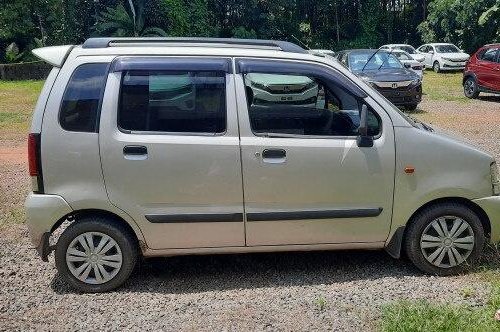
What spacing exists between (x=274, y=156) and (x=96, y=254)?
1572 mm

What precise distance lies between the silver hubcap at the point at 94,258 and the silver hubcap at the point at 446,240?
2.47 metres

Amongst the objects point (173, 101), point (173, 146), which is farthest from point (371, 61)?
point (173, 146)

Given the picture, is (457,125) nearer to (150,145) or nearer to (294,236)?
(294,236)

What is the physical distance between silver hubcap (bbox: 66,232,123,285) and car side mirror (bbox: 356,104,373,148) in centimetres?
205

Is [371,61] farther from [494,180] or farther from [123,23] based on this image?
[123,23]

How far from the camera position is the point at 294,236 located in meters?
4.20

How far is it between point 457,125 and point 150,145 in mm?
9575

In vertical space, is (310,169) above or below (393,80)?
above

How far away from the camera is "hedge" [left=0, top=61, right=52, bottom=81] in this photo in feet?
72.0

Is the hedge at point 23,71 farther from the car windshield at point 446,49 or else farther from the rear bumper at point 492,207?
the rear bumper at point 492,207

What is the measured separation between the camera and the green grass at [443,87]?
16.7 meters

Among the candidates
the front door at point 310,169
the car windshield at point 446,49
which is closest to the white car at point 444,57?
the car windshield at point 446,49

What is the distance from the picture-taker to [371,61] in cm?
1430

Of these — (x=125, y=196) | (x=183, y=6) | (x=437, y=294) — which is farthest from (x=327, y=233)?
(x=183, y=6)
